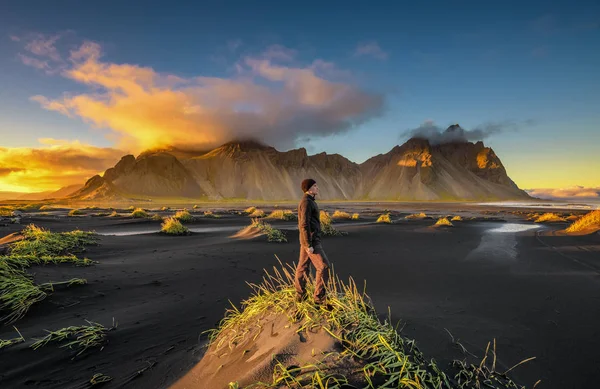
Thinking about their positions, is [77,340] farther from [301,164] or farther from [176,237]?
[301,164]

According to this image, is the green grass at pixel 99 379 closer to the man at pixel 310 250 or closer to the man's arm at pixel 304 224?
the man at pixel 310 250

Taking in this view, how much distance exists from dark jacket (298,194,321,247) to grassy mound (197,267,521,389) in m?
0.79

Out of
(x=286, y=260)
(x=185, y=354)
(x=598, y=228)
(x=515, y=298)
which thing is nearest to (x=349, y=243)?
(x=286, y=260)

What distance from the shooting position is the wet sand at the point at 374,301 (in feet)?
14.1

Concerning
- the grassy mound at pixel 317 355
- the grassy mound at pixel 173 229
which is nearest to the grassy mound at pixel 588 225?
the grassy mound at pixel 317 355

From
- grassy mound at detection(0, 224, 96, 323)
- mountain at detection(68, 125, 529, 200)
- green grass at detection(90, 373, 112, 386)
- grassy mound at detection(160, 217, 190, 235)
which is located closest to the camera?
green grass at detection(90, 373, 112, 386)

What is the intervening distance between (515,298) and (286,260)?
767 cm

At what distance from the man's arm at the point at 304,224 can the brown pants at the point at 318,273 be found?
0.10m

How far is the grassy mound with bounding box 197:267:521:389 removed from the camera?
2.71 meters

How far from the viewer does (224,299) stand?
7.46m

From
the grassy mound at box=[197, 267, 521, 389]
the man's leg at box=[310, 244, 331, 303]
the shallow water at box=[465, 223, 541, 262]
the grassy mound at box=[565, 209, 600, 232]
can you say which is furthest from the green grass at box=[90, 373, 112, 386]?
the grassy mound at box=[565, 209, 600, 232]

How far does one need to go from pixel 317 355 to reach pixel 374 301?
4684mm

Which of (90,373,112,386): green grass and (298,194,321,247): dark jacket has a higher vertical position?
(298,194,321,247): dark jacket

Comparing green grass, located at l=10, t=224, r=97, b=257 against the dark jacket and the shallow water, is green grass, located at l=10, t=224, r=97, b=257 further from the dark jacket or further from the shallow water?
the shallow water
